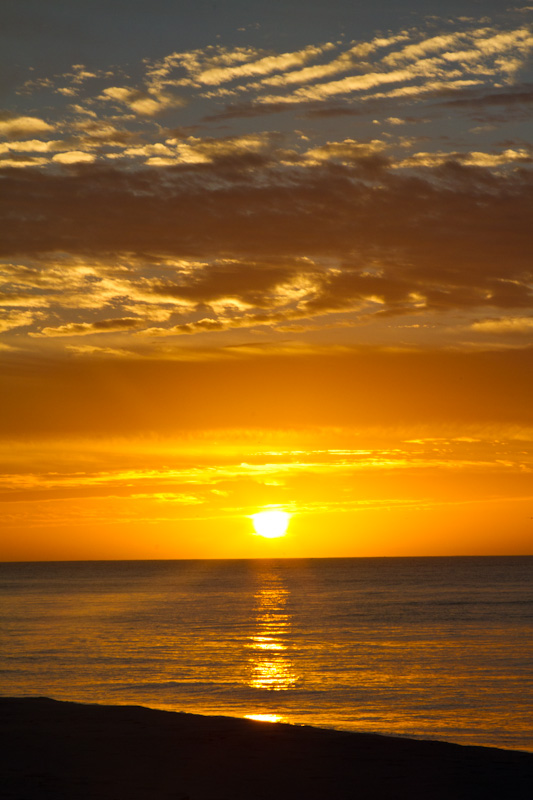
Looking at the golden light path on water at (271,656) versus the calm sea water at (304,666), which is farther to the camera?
the golden light path on water at (271,656)

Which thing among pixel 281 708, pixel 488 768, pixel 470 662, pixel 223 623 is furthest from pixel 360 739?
pixel 223 623

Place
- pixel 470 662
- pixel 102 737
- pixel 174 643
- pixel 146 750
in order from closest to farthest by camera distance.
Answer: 1. pixel 146 750
2. pixel 102 737
3. pixel 470 662
4. pixel 174 643

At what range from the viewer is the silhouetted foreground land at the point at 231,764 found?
1234 cm

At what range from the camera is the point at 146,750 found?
15.0 m

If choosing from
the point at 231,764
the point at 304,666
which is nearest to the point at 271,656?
the point at 304,666

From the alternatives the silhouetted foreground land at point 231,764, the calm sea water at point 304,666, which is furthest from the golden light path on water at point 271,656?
the silhouetted foreground land at point 231,764

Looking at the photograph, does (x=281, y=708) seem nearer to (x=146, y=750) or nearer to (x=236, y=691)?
(x=236, y=691)

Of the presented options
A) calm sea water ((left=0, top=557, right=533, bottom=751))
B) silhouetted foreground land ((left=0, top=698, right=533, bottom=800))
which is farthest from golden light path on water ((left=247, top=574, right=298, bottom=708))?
silhouetted foreground land ((left=0, top=698, right=533, bottom=800))

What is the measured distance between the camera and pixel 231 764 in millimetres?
14141

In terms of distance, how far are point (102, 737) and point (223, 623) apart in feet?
158

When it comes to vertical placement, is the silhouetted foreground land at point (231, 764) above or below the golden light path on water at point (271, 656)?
below

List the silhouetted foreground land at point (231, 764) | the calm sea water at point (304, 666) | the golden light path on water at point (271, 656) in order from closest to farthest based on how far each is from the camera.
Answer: the silhouetted foreground land at point (231, 764) < the calm sea water at point (304, 666) < the golden light path on water at point (271, 656)

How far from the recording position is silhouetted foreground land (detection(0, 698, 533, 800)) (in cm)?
1234

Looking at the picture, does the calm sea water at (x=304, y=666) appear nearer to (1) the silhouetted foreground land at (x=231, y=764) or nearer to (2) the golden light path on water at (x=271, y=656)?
(2) the golden light path on water at (x=271, y=656)
